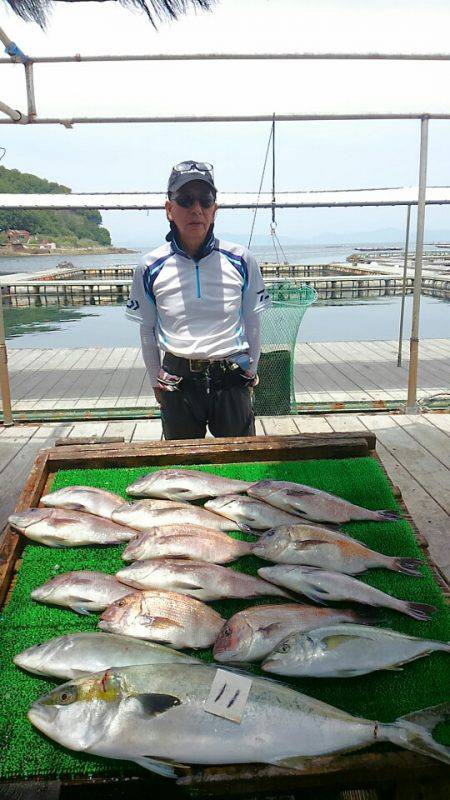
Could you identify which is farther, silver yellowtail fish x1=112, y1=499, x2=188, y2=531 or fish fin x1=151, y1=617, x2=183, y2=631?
silver yellowtail fish x1=112, y1=499, x2=188, y2=531

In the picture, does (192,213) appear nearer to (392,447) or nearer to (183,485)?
(183,485)

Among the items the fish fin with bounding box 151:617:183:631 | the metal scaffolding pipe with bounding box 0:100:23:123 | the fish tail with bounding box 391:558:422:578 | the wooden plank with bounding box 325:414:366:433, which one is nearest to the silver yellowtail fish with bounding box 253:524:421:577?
the fish tail with bounding box 391:558:422:578

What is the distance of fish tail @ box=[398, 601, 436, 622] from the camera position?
184cm

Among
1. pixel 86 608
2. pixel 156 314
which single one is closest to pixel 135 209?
pixel 156 314

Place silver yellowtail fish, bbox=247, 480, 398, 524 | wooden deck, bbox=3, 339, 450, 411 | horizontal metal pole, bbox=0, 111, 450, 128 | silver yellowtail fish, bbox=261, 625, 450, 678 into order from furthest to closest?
wooden deck, bbox=3, 339, 450, 411 → horizontal metal pole, bbox=0, 111, 450, 128 → silver yellowtail fish, bbox=247, 480, 398, 524 → silver yellowtail fish, bbox=261, 625, 450, 678

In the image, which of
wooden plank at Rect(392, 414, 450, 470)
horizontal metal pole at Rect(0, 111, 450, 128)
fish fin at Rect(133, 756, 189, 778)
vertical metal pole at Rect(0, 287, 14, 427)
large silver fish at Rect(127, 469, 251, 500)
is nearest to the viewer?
fish fin at Rect(133, 756, 189, 778)

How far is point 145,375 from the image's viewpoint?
8.46 m

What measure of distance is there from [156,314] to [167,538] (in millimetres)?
1682

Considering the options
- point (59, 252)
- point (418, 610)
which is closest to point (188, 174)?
point (418, 610)

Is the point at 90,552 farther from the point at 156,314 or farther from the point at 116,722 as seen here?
the point at 156,314

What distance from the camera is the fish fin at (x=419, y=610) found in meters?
1.84

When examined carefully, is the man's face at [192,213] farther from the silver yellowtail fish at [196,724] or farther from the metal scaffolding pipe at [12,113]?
the silver yellowtail fish at [196,724]

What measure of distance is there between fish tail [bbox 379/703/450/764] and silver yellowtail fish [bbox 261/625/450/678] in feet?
0.61

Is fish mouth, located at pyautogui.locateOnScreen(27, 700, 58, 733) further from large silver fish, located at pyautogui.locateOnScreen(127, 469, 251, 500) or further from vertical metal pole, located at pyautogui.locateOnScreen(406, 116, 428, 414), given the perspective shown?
vertical metal pole, located at pyautogui.locateOnScreen(406, 116, 428, 414)
